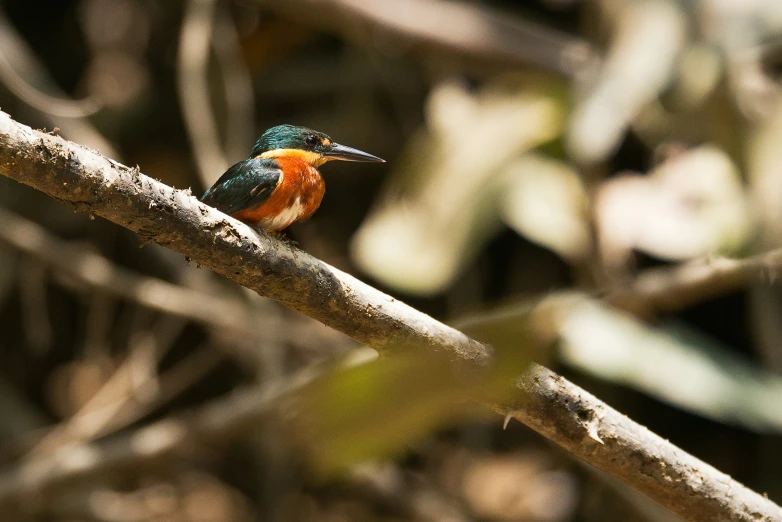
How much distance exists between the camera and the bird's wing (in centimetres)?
195

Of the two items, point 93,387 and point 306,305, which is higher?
point 306,305

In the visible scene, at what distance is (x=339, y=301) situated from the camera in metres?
1.45

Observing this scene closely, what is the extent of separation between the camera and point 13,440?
4090 mm

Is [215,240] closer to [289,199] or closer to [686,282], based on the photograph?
[289,199]

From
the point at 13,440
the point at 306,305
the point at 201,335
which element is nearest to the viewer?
the point at 306,305

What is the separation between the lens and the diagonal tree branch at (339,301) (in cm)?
118

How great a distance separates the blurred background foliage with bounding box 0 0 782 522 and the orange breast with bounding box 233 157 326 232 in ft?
1.24

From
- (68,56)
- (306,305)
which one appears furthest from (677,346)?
(68,56)

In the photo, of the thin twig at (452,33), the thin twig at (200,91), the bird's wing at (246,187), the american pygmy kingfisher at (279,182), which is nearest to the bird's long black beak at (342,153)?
the american pygmy kingfisher at (279,182)

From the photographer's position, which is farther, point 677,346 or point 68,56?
point 68,56

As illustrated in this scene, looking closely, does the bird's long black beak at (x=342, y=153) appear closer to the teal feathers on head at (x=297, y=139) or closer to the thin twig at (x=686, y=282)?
the teal feathers on head at (x=297, y=139)

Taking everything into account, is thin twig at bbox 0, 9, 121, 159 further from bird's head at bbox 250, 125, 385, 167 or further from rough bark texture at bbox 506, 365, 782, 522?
rough bark texture at bbox 506, 365, 782, 522

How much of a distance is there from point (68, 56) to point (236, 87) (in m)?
1.52

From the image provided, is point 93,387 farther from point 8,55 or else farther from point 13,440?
point 8,55
